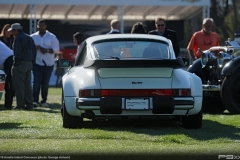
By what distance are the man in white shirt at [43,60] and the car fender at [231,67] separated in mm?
5035

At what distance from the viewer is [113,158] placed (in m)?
6.52

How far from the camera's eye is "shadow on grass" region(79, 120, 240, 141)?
999 cm

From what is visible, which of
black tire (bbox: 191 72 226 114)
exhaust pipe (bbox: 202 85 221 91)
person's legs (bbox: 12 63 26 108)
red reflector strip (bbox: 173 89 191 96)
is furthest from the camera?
person's legs (bbox: 12 63 26 108)

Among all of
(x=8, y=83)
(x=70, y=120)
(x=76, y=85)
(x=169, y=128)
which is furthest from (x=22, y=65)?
(x=169, y=128)

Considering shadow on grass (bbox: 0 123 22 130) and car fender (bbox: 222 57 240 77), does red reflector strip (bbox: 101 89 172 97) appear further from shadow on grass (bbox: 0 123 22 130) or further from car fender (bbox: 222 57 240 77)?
car fender (bbox: 222 57 240 77)

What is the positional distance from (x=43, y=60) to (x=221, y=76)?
4.93m

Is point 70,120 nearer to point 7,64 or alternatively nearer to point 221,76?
point 221,76

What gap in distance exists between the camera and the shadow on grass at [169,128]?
9.99m

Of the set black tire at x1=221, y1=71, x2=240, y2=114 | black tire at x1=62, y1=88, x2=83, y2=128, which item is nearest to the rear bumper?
black tire at x1=62, y1=88, x2=83, y2=128

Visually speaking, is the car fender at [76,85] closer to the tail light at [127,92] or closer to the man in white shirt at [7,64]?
the tail light at [127,92]

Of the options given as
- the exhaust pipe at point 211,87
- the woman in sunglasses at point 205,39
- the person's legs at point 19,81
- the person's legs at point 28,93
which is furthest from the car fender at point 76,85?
the woman in sunglasses at point 205,39

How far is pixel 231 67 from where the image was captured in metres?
13.1

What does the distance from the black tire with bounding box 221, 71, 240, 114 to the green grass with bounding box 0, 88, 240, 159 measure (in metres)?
0.39

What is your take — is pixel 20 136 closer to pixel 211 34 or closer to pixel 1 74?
pixel 1 74
